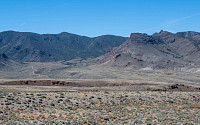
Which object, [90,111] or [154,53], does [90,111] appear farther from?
[154,53]

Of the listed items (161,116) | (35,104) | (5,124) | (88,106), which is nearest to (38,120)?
(5,124)

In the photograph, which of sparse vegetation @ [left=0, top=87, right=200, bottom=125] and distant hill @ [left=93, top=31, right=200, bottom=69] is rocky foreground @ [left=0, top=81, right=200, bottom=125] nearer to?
sparse vegetation @ [left=0, top=87, right=200, bottom=125]

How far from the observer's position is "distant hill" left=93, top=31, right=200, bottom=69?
4584 inches

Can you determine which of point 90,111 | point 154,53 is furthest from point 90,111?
point 154,53

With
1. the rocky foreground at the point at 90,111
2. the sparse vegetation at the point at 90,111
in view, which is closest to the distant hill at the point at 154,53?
the sparse vegetation at the point at 90,111

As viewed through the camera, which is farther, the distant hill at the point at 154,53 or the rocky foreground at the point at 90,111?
the distant hill at the point at 154,53

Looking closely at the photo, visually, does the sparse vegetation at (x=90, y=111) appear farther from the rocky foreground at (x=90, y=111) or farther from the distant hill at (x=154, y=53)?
the distant hill at (x=154, y=53)

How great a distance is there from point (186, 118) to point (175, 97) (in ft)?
42.9

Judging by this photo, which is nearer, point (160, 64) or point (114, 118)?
point (114, 118)

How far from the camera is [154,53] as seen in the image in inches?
5472

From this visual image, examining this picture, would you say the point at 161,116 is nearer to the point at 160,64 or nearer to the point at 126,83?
the point at 126,83

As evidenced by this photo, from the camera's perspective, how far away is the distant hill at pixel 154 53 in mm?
116438

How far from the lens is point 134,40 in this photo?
15875cm

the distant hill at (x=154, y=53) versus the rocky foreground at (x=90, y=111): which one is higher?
the distant hill at (x=154, y=53)
